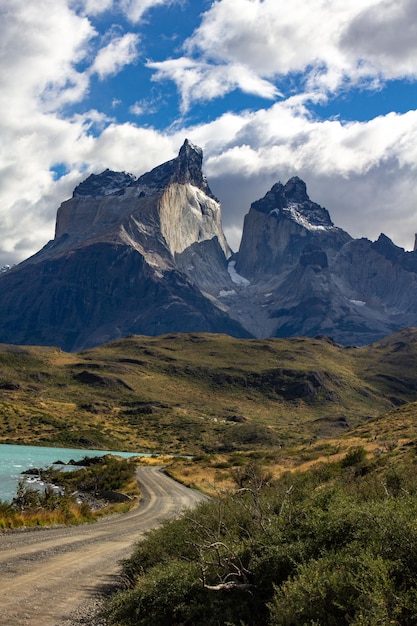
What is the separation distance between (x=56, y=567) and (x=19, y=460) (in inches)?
3479

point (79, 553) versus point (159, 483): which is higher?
point (79, 553)

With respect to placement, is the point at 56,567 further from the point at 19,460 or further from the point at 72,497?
the point at 19,460

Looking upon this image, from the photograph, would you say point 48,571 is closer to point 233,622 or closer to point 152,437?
point 233,622

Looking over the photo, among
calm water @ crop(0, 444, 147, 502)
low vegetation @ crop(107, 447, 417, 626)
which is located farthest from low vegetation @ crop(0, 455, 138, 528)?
low vegetation @ crop(107, 447, 417, 626)

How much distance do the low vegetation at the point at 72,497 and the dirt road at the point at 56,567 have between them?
5.67 feet

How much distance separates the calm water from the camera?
2613 inches

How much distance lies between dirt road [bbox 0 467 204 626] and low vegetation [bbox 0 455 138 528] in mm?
1729

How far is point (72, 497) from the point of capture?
173 ft

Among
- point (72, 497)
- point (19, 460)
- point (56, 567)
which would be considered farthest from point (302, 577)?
point (19, 460)

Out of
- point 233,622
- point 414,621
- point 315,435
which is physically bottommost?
point 315,435

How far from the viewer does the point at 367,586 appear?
28.5 feet

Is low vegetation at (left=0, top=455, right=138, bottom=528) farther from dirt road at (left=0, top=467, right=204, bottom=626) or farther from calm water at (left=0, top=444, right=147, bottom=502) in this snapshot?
calm water at (left=0, top=444, right=147, bottom=502)

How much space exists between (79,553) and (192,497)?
35.4 metres

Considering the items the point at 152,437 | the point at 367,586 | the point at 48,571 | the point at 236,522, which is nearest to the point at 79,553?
the point at 48,571
